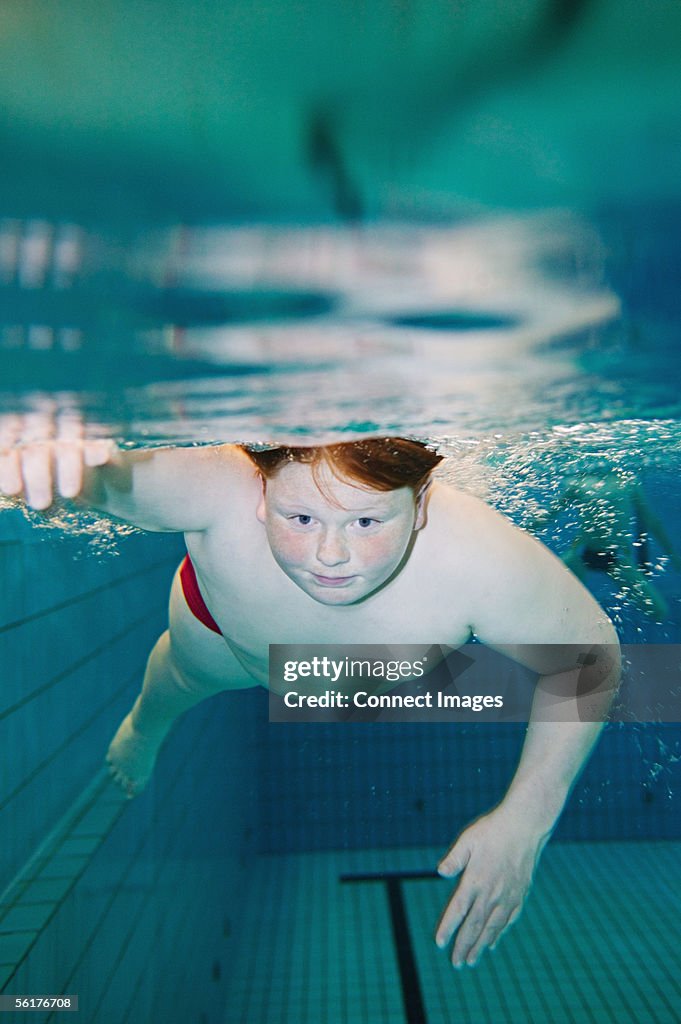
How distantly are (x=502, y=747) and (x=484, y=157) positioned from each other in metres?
6.32

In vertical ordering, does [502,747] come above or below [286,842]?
above

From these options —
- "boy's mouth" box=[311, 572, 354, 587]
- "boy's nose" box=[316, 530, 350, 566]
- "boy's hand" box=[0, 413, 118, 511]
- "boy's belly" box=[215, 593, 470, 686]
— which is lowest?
"boy's belly" box=[215, 593, 470, 686]

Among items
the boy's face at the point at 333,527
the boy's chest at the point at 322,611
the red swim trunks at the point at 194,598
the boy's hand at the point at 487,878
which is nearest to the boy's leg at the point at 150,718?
the red swim trunks at the point at 194,598

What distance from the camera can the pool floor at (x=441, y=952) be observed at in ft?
12.7

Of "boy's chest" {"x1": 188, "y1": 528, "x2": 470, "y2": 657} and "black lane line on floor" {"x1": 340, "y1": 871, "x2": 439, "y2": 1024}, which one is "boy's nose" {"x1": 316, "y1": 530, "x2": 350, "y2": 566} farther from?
"black lane line on floor" {"x1": 340, "y1": 871, "x2": 439, "y2": 1024}

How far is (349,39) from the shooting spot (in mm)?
951

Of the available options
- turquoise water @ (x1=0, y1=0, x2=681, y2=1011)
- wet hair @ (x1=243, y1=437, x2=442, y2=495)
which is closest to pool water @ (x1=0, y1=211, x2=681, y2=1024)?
turquoise water @ (x1=0, y1=0, x2=681, y2=1011)

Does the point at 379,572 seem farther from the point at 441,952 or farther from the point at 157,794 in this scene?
the point at 441,952

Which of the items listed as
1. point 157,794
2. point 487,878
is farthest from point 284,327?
point 157,794

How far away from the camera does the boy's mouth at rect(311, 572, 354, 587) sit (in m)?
1.98

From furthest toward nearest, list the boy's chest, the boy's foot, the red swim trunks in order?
the boy's foot, the red swim trunks, the boy's chest

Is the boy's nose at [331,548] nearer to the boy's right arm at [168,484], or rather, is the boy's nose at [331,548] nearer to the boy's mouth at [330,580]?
the boy's mouth at [330,580]

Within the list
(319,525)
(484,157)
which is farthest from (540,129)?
(319,525)

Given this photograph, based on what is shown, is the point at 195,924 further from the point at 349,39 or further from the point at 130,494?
the point at 349,39
